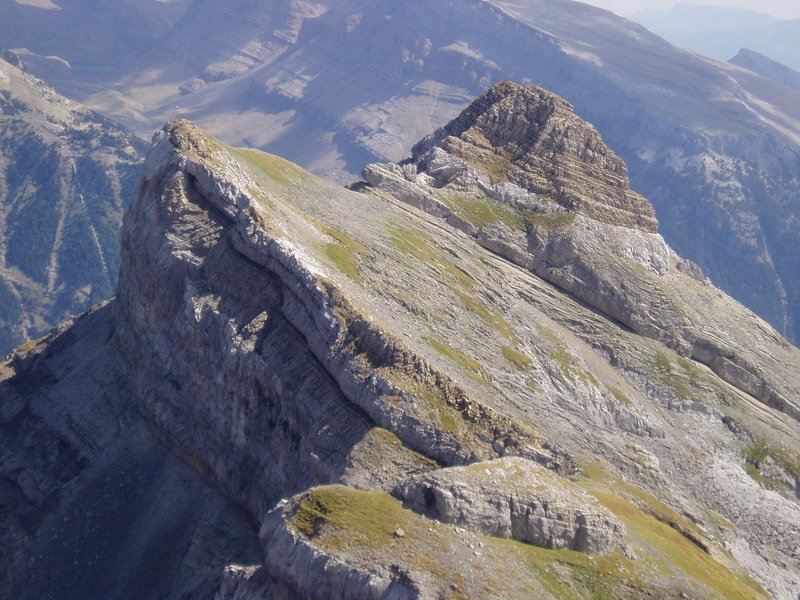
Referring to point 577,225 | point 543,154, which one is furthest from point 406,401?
point 543,154

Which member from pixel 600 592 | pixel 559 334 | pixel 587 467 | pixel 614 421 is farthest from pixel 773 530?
pixel 600 592

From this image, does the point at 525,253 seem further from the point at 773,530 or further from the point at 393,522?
the point at 393,522

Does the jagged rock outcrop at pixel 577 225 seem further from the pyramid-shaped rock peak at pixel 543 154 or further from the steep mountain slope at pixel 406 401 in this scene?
the steep mountain slope at pixel 406 401

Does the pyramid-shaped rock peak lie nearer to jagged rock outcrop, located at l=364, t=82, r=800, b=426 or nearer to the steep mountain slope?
jagged rock outcrop, located at l=364, t=82, r=800, b=426

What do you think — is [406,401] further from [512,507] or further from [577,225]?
[577,225]

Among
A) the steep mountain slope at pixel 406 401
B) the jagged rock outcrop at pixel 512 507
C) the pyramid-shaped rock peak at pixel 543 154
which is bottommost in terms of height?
the steep mountain slope at pixel 406 401

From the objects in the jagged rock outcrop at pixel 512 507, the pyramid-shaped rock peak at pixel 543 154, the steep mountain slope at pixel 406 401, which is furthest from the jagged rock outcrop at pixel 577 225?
the jagged rock outcrop at pixel 512 507
